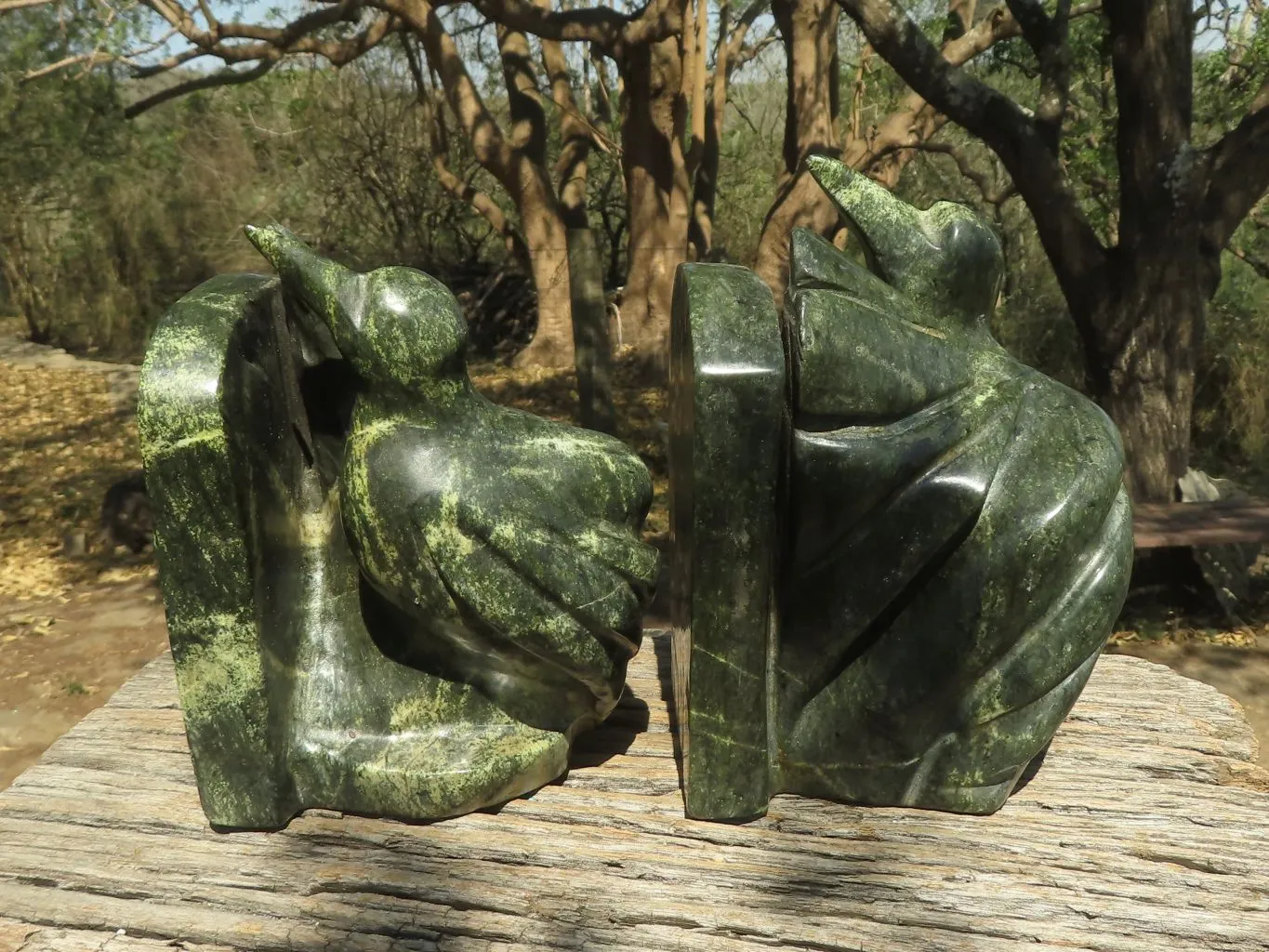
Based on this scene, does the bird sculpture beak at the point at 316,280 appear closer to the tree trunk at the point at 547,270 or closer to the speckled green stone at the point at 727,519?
the speckled green stone at the point at 727,519

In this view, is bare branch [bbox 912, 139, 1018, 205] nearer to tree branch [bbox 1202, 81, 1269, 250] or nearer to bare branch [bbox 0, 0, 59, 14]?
tree branch [bbox 1202, 81, 1269, 250]

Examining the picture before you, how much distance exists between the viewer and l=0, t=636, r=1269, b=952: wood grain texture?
5.75 feet

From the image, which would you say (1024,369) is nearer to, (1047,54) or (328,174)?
(1047,54)

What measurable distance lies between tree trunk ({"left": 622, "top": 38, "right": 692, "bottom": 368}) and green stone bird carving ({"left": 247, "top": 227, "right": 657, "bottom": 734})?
18.2ft

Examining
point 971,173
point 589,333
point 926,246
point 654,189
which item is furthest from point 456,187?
point 926,246

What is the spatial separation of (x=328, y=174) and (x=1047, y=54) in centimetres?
873

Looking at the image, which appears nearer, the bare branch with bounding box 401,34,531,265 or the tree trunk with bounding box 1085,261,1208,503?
the tree trunk with bounding box 1085,261,1208,503

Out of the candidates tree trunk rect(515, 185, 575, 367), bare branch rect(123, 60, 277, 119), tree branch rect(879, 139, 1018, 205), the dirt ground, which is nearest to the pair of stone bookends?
the dirt ground

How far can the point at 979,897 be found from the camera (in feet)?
6.02

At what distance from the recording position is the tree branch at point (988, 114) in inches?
165

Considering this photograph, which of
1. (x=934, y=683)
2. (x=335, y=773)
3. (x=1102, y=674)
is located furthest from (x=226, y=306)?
(x=1102, y=674)

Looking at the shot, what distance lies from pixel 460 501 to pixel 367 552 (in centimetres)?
23

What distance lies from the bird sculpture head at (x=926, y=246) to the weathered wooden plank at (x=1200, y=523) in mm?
2336

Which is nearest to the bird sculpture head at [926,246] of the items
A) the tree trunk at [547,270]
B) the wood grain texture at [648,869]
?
the wood grain texture at [648,869]
